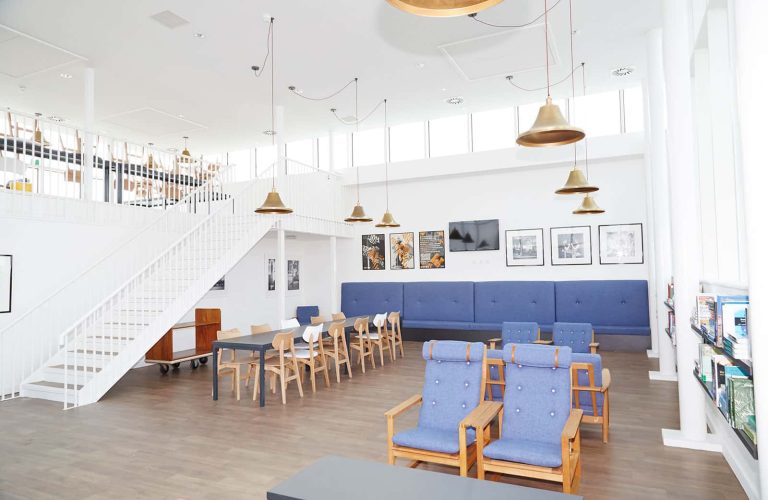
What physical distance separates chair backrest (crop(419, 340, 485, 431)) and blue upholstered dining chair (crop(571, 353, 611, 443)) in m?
1.17

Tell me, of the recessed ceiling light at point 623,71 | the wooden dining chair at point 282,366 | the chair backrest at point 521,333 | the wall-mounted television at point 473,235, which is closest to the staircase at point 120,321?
the wooden dining chair at point 282,366

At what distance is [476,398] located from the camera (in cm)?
406

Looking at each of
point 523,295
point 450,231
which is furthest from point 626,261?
point 450,231

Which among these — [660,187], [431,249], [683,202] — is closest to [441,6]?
[683,202]

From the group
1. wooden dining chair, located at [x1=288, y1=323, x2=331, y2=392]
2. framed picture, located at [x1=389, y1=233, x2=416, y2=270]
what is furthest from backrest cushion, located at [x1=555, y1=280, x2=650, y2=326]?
wooden dining chair, located at [x1=288, y1=323, x2=331, y2=392]

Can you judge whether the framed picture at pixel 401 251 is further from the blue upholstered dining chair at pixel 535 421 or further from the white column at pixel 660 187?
the blue upholstered dining chair at pixel 535 421

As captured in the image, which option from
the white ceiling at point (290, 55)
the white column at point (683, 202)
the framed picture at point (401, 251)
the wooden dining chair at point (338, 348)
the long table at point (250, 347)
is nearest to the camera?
the white column at point (683, 202)

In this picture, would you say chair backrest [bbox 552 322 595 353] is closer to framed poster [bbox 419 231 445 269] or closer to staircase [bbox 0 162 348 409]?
framed poster [bbox 419 231 445 269]

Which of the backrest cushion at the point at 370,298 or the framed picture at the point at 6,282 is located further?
the backrest cushion at the point at 370,298

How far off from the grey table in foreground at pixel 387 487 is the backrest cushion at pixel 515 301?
332 inches

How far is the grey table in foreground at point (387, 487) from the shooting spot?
1.99 metres

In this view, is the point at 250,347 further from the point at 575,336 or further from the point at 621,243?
the point at 621,243

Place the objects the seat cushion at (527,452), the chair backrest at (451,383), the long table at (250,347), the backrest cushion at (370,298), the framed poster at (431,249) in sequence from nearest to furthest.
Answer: the seat cushion at (527,452)
the chair backrest at (451,383)
the long table at (250,347)
the framed poster at (431,249)
the backrest cushion at (370,298)

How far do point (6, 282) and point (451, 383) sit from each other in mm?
6480
